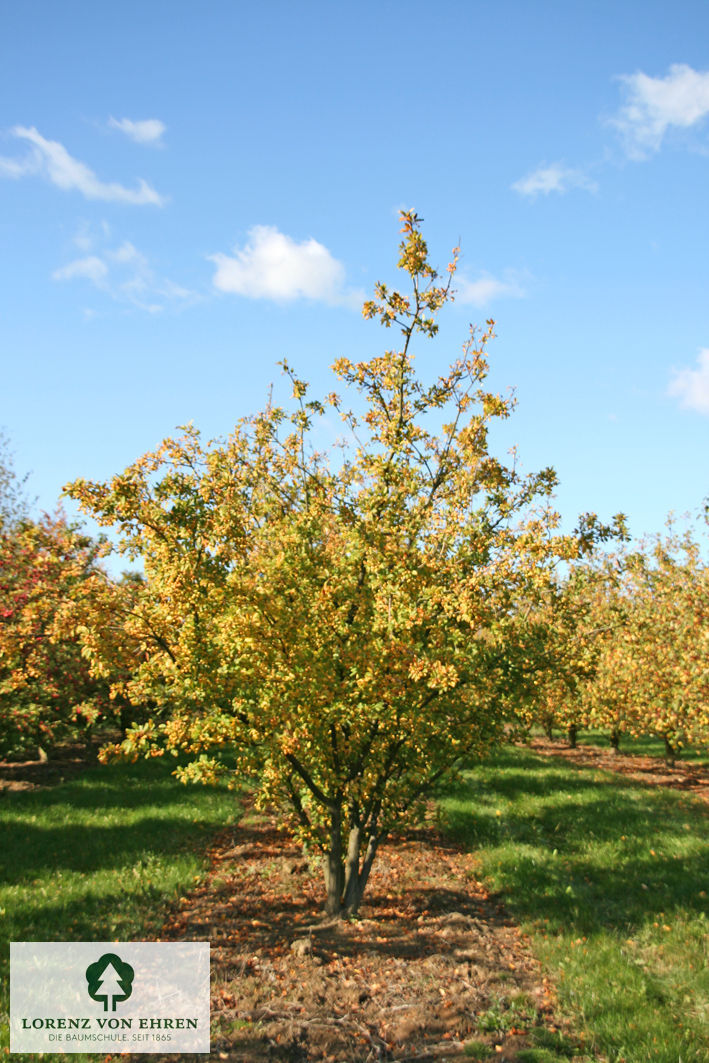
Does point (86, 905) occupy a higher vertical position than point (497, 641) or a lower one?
lower

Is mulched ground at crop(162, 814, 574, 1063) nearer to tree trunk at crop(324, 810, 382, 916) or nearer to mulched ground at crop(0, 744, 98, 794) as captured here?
tree trunk at crop(324, 810, 382, 916)

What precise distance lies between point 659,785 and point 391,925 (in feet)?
50.4

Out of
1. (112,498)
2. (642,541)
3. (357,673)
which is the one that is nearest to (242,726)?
(357,673)

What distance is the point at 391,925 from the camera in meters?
9.08

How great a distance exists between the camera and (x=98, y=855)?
1131 cm

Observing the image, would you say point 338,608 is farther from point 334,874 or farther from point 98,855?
point 98,855

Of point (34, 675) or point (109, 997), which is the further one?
point (34, 675)

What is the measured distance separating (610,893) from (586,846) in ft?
7.74

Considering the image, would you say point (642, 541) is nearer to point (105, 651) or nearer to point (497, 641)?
point (497, 641)

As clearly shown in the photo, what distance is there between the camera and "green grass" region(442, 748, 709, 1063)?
6496 millimetres

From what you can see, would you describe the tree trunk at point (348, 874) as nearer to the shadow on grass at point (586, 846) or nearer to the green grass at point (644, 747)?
the shadow on grass at point (586, 846)

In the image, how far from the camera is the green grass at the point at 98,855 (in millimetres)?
8430

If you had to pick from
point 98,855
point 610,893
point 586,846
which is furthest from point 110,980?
point 586,846

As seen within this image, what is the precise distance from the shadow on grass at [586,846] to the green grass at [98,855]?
519 centimetres
